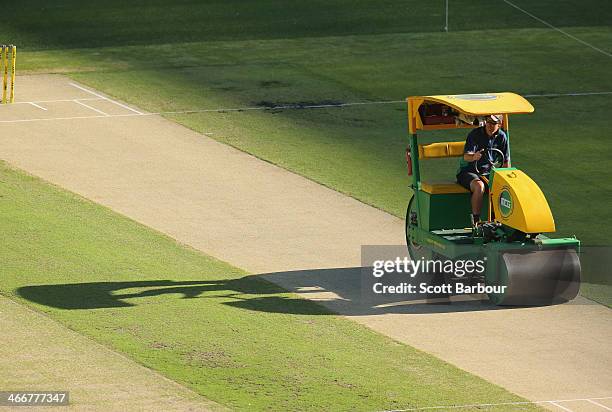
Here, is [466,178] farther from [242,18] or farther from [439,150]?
[242,18]

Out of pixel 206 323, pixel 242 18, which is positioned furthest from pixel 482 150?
pixel 242 18

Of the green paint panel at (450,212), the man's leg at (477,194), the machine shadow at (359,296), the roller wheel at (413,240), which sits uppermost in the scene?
the man's leg at (477,194)

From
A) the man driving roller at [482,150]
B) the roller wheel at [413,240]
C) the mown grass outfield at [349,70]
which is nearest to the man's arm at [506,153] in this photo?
the man driving roller at [482,150]

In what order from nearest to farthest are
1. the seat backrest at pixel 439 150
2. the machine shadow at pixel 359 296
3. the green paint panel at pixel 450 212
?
the machine shadow at pixel 359 296
the green paint panel at pixel 450 212
the seat backrest at pixel 439 150

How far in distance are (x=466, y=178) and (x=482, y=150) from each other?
41 centimetres

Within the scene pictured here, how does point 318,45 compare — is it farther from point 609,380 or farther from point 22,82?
point 609,380

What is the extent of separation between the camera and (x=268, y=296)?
18.1 meters

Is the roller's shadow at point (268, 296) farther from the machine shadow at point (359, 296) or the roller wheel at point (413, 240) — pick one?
the roller wheel at point (413, 240)

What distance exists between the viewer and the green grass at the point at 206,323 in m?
14.7

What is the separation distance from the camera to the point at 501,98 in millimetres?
18531

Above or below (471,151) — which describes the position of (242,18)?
below

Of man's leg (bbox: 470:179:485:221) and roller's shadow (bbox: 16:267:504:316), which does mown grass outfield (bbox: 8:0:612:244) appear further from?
roller's shadow (bbox: 16:267:504:316)

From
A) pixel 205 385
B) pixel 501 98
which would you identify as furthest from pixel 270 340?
pixel 501 98

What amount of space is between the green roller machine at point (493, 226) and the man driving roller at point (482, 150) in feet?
0.35
